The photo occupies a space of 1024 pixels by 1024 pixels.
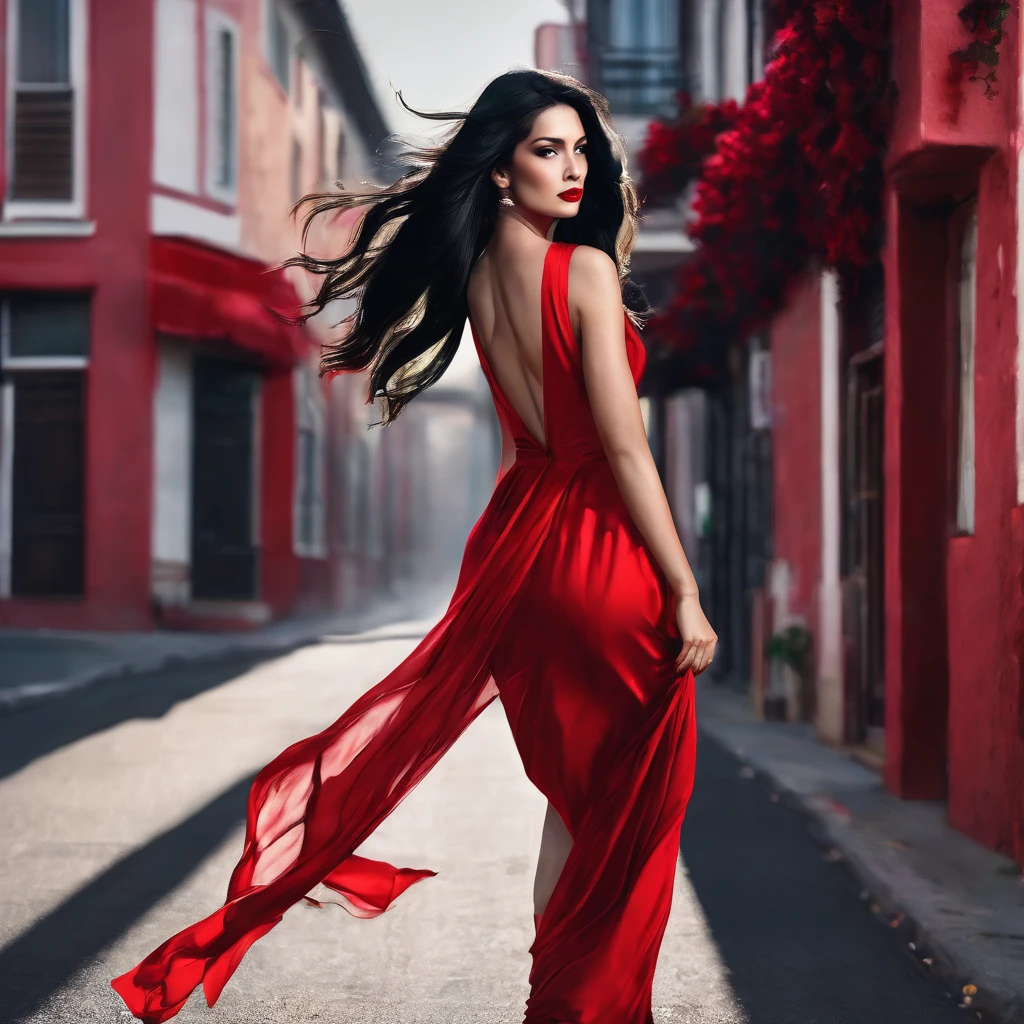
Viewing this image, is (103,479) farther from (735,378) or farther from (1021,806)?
(1021,806)

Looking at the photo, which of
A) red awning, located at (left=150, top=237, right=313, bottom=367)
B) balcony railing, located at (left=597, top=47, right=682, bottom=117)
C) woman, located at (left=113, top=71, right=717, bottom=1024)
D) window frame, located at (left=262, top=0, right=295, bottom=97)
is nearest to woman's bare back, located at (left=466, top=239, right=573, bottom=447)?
woman, located at (left=113, top=71, right=717, bottom=1024)

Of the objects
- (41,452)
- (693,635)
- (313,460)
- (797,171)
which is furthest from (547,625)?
(313,460)

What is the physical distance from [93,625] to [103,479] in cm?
178

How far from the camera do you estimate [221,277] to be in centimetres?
2097

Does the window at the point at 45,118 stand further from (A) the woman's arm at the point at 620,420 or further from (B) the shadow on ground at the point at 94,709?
(A) the woman's arm at the point at 620,420

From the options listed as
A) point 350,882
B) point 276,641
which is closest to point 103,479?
point 276,641

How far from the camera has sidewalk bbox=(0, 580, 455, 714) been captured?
12.0 m

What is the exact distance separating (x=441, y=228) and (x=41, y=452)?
57.0ft

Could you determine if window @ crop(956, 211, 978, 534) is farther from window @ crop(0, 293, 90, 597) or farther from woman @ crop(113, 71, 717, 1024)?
window @ crop(0, 293, 90, 597)

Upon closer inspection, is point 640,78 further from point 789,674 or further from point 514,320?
point 514,320

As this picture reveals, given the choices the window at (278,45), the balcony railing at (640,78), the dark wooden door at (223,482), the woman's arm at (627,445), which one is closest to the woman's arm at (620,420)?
the woman's arm at (627,445)

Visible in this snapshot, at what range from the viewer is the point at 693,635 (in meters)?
3.05

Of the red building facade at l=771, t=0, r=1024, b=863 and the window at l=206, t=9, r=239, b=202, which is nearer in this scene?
the red building facade at l=771, t=0, r=1024, b=863

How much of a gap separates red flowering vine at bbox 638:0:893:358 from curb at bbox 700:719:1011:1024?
2.92 meters
